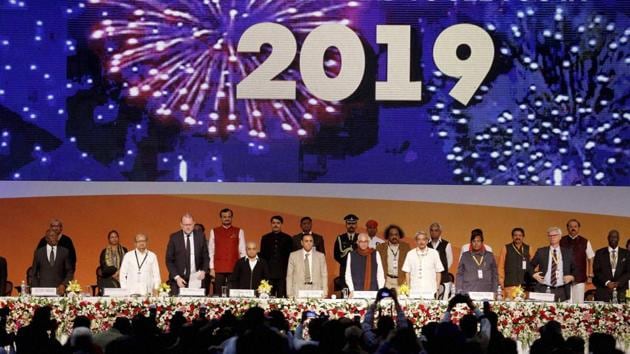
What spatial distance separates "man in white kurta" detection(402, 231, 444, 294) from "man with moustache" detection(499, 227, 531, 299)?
A: 34.7 inches

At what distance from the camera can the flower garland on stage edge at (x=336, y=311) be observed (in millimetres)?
11961

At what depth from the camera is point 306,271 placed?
512 inches

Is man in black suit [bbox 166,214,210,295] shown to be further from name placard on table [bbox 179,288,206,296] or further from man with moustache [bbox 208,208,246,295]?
name placard on table [bbox 179,288,206,296]

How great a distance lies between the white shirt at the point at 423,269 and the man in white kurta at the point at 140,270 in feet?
9.15

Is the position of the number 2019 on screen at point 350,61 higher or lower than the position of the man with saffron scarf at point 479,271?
higher

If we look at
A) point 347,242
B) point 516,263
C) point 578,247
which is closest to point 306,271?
point 347,242

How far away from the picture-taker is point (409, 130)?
14.6 m

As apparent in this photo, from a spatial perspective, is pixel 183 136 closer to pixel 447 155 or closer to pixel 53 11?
pixel 53 11

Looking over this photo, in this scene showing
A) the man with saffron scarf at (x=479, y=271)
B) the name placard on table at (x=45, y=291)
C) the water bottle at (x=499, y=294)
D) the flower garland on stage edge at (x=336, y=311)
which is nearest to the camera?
the flower garland on stage edge at (x=336, y=311)

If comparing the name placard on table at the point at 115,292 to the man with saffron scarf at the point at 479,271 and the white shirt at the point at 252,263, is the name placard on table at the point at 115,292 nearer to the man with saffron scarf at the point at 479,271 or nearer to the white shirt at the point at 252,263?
the white shirt at the point at 252,263

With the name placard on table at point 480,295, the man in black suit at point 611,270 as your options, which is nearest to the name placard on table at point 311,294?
the name placard on table at point 480,295

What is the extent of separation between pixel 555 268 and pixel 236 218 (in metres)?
4.43

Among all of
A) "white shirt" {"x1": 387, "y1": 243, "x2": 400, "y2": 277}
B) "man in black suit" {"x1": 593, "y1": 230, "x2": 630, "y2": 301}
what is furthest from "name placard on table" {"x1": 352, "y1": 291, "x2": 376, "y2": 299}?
"man in black suit" {"x1": 593, "y1": 230, "x2": 630, "y2": 301}

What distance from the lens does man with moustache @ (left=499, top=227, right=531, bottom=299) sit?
43.4 ft
